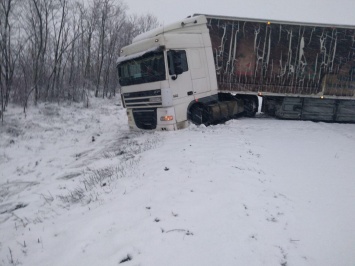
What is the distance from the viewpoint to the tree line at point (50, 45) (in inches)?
652

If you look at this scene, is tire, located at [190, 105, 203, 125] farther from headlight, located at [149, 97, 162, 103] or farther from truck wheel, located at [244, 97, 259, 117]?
truck wheel, located at [244, 97, 259, 117]

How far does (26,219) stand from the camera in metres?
4.86

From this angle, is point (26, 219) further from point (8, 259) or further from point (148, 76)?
point (148, 76)

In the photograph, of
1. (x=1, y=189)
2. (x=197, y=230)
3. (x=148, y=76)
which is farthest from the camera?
(x=148, y=76)

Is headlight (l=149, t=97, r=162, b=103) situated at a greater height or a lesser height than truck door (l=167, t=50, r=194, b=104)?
lesser

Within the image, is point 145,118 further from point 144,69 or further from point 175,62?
point 175,62

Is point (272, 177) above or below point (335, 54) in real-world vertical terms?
below

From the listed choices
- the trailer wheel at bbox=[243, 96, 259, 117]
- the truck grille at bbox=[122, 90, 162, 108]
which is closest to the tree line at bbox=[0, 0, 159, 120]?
the truck grille at bbox=[122, 90, 162, 108]

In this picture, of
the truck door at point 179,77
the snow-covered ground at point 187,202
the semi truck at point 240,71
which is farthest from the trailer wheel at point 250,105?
the truck door at point 179,77

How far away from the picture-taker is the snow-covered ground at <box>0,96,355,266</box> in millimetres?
3248

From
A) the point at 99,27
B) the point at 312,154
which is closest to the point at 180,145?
the point at 312,154

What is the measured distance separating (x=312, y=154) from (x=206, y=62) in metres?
5.28

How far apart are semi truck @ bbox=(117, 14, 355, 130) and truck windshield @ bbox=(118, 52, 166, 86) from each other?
0.12ft

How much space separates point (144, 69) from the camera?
9.14m
